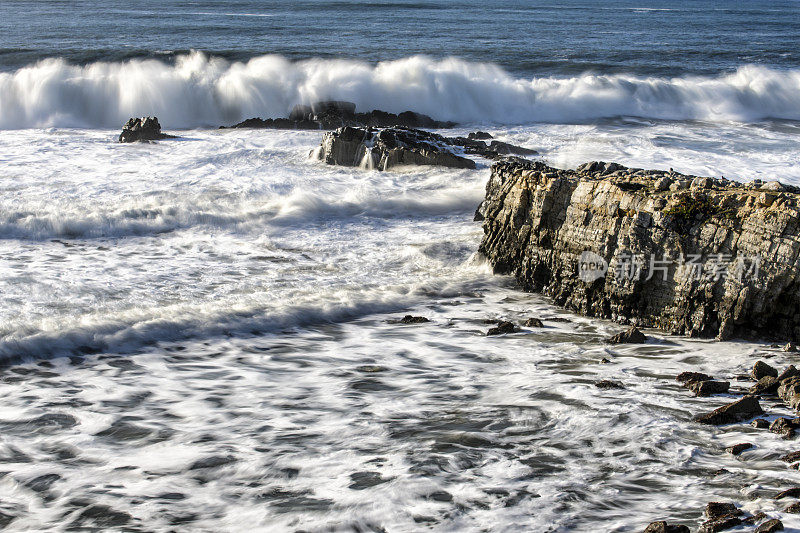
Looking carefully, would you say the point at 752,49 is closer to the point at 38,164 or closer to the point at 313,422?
the point at 38,164

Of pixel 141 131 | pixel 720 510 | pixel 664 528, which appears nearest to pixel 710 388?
pixel 720 510

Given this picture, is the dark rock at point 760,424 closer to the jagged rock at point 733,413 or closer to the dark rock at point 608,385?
the jagged rock at point 733,413

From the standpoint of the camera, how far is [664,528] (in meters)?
4.18

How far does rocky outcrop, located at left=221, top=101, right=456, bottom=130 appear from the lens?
21.4 metres

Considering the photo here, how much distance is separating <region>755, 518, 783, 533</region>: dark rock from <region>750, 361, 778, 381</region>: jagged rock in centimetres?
268

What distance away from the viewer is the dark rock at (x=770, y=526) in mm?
4059

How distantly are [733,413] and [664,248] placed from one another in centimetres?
274

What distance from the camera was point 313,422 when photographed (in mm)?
5973

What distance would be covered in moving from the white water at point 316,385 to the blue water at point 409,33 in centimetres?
2000

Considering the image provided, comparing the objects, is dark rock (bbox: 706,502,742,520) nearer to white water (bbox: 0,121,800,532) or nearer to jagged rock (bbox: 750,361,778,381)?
white water (bbox: 0,121,800,532)

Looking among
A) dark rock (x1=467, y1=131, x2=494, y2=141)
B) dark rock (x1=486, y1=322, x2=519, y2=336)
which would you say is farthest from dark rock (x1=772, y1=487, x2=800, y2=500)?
dark rock (x1=467, y1=131, x2=494, y2=141)

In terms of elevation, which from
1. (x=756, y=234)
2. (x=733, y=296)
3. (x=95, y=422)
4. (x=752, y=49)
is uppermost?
(x=752, y=49)

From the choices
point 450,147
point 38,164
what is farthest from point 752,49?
point 38,164

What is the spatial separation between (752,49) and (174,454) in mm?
40131
